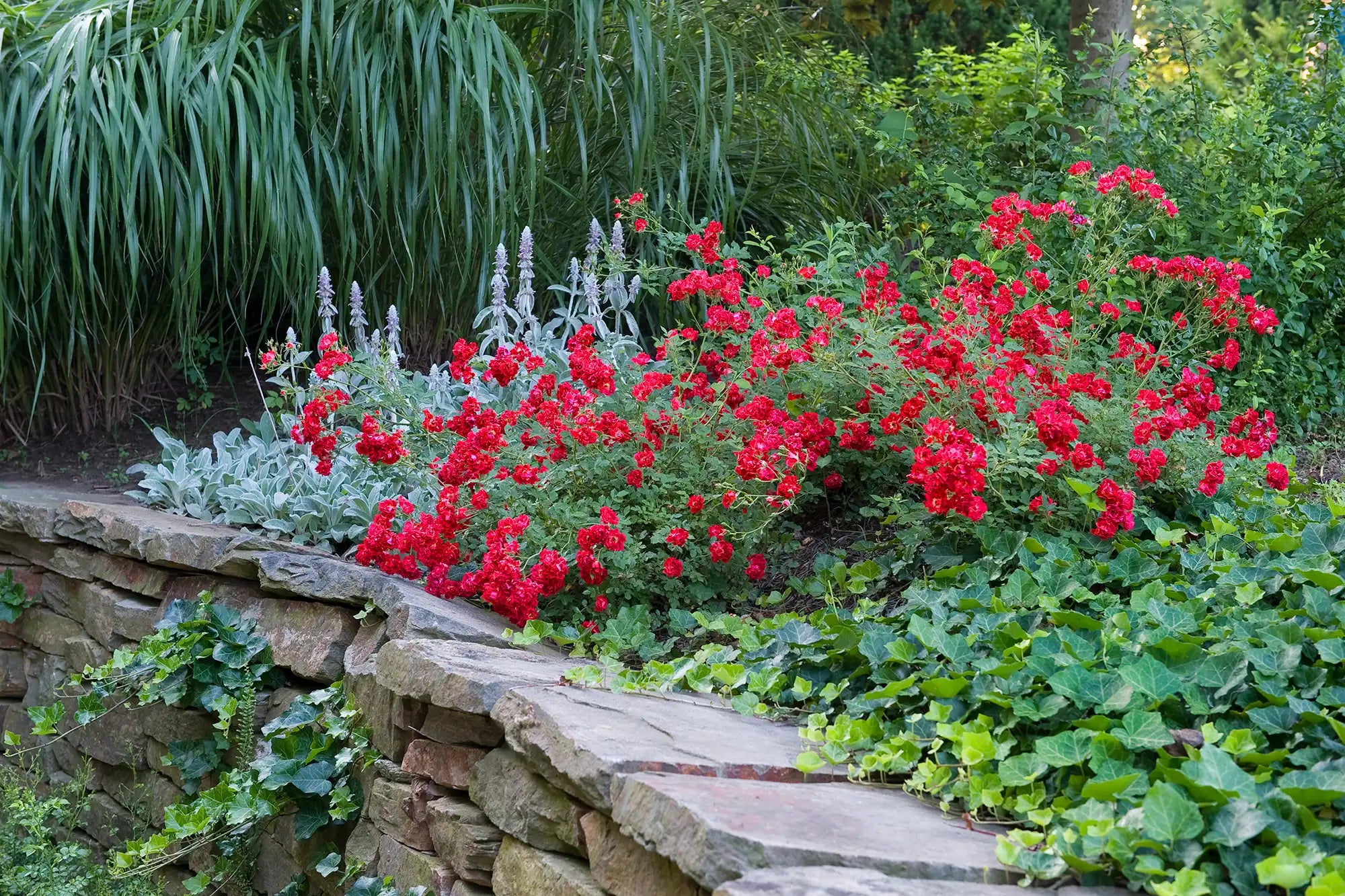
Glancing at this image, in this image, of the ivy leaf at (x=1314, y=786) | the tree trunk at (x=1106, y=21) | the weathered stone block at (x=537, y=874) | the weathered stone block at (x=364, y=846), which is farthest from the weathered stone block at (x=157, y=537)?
the tree trunk at (x=1106, y=21)

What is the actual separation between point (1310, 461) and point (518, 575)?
256 cm

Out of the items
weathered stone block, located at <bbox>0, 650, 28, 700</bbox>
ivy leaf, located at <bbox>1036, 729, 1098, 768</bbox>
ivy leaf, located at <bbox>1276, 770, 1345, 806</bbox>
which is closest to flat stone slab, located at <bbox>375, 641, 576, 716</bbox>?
ivy leaf, located at <bbox>1036, 729, 1098, 768</bbox>

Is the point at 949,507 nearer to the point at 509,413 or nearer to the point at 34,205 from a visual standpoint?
the point at 509,413

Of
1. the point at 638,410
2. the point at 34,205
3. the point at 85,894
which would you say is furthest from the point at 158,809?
the point at 34,205

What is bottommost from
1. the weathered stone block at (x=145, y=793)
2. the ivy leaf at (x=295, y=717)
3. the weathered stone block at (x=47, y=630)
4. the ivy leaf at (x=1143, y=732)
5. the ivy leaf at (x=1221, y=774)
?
the weathered stone block at (x=145, y=793)

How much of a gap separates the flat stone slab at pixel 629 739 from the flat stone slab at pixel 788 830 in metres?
0.05

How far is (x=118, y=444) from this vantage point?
4301 millimetres

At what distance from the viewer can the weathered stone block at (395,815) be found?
2.35 meters

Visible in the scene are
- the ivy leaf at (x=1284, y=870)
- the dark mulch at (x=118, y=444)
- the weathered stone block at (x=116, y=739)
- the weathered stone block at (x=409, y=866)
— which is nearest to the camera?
the ivy leaf at (x=1284, y=870)

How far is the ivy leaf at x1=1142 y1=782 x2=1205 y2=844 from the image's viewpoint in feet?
4.60

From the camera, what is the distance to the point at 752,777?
70.6 inches

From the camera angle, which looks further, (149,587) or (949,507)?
(149,587)

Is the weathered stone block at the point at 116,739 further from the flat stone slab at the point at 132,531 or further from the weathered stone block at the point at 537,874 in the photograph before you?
the weathered stone block at the point at 537,874

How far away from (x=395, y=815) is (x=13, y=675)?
7.44 ft
